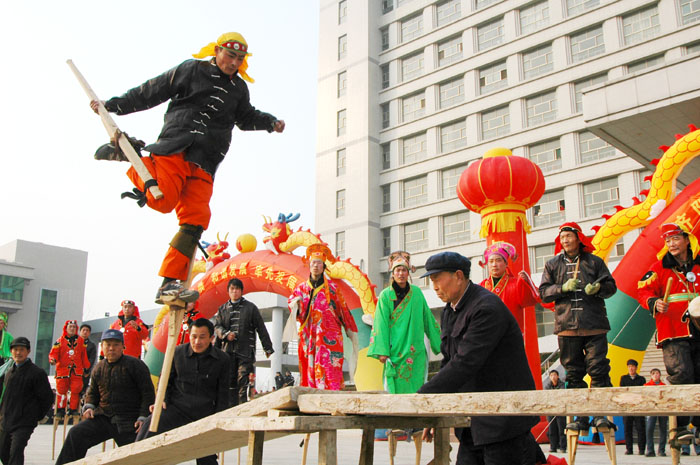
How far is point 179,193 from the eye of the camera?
4418 mm

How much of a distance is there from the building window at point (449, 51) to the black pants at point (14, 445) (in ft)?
116

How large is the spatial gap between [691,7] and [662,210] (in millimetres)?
25016

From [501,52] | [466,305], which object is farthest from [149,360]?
[501,52]

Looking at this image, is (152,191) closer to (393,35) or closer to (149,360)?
(149,360)

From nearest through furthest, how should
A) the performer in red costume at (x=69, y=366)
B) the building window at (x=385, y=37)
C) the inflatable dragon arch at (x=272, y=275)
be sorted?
Answer: the performer in red costume at (x=69, y=366) → the inflatable dragon arch at (x=272, y=275) → the building window at (x=385, y=37)

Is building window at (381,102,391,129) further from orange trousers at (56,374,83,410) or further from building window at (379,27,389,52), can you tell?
orange trousers at (56,374,83,410)

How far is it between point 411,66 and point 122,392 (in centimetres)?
3726

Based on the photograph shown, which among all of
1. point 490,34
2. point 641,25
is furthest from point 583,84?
point 490,34

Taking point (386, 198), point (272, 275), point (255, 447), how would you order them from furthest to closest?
point (386, 198) → point (272, 275) → point (255, 447)

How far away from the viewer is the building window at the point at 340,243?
39.5 m

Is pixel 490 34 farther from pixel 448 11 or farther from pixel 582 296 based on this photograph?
pixel 582 296

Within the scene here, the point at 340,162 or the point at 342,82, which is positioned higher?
the point at 342,82

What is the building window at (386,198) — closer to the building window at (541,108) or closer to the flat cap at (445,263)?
the building window at (541,108)

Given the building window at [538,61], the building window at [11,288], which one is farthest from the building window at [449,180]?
the building window at [11,288]
